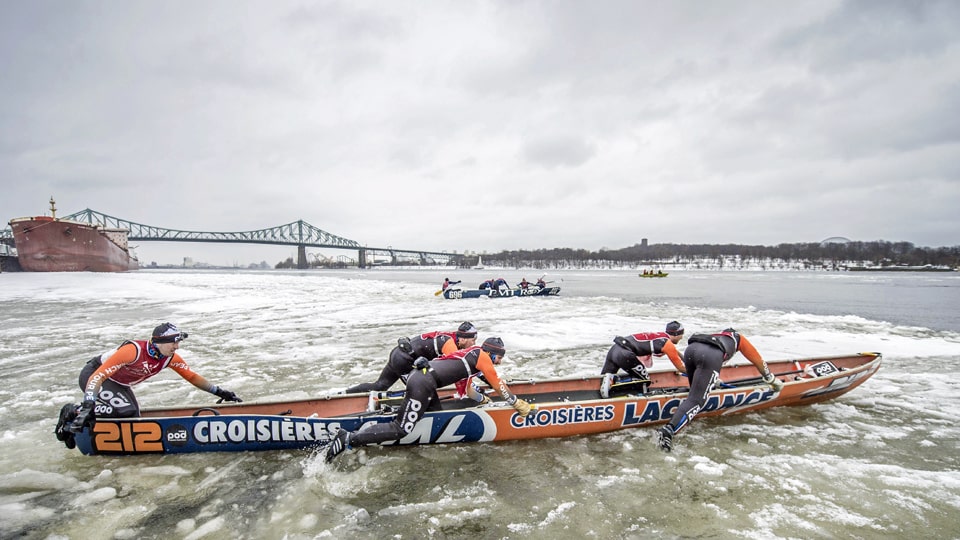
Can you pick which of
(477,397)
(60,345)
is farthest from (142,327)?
(477,397)

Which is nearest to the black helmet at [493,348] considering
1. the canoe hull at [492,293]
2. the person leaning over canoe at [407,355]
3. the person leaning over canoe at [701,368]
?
the person leaning over canoe at [407,355]

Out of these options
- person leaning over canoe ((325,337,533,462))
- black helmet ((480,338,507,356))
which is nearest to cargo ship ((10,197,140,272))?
person leaning over canoe ((325,337,533,462))

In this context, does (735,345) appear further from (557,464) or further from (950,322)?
(950,322)

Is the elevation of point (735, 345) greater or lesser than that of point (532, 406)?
greater

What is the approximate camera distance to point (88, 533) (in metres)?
3.69

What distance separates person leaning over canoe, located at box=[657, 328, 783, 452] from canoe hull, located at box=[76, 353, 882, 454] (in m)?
0.27

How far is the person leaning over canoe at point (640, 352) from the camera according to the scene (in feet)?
21.4

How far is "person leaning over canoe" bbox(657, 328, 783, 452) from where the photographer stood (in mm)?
5488

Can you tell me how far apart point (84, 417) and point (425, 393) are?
3.54 m

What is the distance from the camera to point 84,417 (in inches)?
177

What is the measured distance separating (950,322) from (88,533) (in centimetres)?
2445

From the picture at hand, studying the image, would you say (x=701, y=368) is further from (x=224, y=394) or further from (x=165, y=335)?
(x=165, y=335)

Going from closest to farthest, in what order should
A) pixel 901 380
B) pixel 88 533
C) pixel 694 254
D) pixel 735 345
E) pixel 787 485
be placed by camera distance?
1. pixel 88 533
2. pixel 787 485
3. pixel 735 345
4. pixel 901 380
5. pixel 694 254

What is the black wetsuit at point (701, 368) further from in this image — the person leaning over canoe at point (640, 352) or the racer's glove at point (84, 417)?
the racer's glove at point (84, 417)
